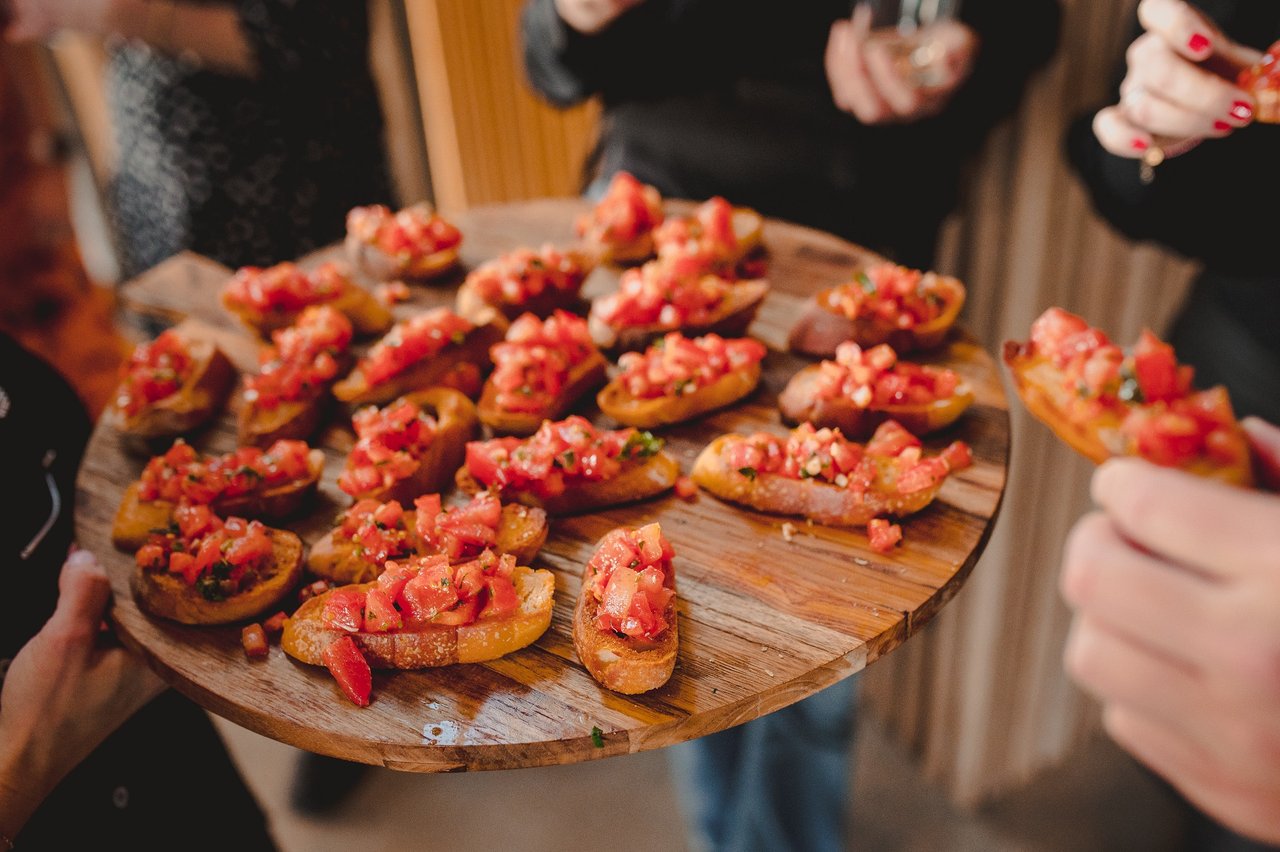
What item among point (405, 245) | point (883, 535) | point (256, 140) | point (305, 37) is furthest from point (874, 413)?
point (256, 140)

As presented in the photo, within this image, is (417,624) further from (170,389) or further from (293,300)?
(293,300)

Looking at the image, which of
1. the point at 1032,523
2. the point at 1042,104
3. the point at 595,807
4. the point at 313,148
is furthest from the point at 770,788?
the point at 313,148

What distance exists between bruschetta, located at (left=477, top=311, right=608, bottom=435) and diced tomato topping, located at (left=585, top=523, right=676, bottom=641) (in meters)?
0.55

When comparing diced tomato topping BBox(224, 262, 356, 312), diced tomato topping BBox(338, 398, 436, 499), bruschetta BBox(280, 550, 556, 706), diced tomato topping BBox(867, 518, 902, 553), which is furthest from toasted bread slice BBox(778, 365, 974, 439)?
diced tomato topping BBox(224, 262, 356, 312)

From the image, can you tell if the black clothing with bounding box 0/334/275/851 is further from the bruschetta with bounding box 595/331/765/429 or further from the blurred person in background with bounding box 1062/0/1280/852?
the blurred person in background with bounding box 1062/0/1280/852

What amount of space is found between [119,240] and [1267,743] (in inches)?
182

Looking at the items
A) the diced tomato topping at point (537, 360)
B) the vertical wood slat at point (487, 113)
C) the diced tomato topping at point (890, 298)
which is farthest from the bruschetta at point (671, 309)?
the vertical wood slat at point (487, 113)

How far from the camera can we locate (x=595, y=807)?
4.21m

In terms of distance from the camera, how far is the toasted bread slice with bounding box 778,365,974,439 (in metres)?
2.12

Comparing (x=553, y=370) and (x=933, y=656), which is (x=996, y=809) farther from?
(x=553, y=370)

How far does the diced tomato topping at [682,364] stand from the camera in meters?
2.27

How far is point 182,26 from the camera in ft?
11.3

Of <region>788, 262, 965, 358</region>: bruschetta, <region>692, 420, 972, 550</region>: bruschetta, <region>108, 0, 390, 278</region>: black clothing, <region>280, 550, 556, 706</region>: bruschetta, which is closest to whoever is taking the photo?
<region>280, 550, 556, 706</region>: bruschetta

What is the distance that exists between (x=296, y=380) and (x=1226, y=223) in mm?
2475
